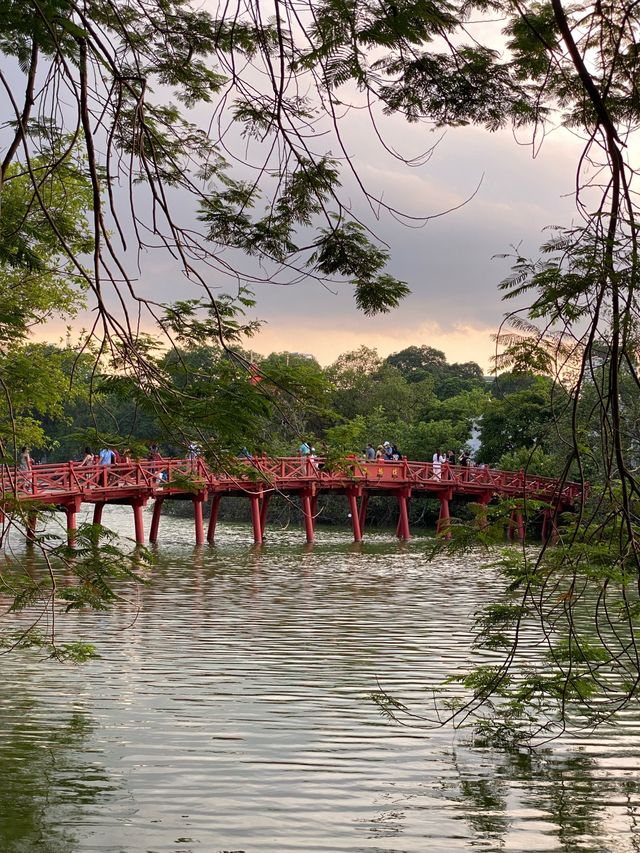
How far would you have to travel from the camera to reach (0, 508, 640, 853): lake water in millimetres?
5617

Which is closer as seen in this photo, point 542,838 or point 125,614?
point 542,838

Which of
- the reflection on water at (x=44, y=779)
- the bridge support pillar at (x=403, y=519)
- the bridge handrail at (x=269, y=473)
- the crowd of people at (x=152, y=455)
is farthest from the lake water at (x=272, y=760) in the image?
the bridge support pillar at (x=403, y=519)

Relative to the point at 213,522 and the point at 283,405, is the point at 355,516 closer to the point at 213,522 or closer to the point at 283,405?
the point at 213,522

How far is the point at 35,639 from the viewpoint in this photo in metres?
7.70

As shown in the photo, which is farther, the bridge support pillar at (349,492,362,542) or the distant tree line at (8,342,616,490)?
the bridge support pillar at (349,492,362,542)

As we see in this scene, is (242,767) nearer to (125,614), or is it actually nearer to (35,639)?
(35,639)

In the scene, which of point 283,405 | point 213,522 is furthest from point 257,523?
point 283,405

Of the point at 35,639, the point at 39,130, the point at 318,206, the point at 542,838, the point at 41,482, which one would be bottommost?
the point at 542,838

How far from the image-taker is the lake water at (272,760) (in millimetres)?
5617

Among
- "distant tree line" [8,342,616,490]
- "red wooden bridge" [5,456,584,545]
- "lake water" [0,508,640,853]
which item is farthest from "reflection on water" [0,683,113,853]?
"red wooden bridge" [5,456,584,545]

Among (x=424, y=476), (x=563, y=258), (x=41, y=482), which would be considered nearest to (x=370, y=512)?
(x=424, y=476)

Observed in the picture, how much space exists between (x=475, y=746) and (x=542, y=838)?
5.80ft

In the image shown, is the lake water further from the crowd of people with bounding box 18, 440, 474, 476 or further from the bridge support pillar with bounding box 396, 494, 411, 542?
the bridge support pillar with bounding box 396, 494, 411, 542

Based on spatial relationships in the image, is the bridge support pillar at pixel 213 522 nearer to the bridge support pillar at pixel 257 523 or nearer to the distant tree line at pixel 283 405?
the bridge support pillar at pixel 257 523
